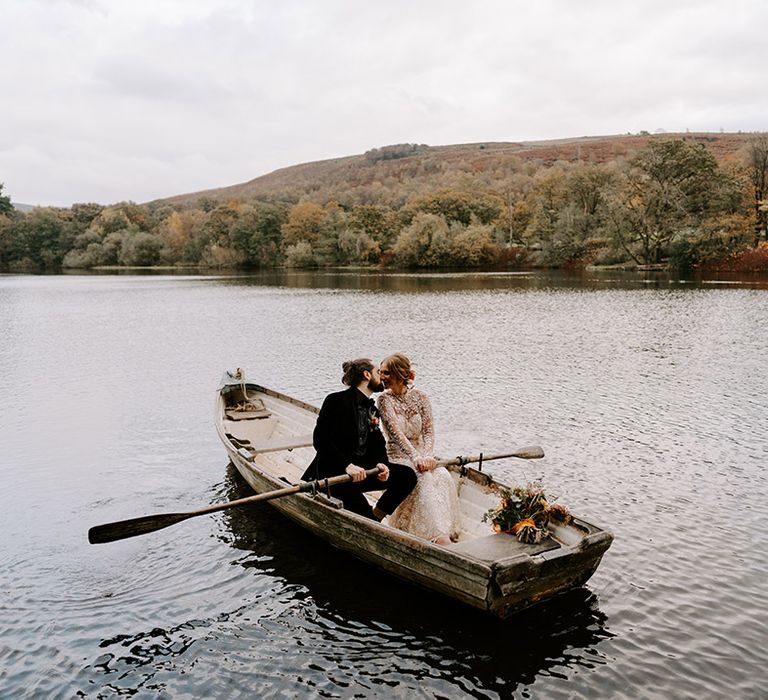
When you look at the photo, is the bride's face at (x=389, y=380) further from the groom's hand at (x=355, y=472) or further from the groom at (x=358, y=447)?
the groom's hand at (x=355, y=472)

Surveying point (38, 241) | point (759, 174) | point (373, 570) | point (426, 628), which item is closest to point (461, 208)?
point (759, 174)

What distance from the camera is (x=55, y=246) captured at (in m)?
130

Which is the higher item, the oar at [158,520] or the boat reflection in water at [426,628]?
the oar at [158,520]

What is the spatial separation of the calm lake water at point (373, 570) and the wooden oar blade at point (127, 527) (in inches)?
38.2

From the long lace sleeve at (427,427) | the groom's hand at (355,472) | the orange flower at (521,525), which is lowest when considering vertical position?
the orange flower at (521,525)

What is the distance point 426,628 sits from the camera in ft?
23.5

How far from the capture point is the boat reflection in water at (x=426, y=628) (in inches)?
256

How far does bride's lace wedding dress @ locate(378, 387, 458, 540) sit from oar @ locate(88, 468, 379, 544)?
1.84 ft

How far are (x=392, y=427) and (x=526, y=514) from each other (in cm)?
211

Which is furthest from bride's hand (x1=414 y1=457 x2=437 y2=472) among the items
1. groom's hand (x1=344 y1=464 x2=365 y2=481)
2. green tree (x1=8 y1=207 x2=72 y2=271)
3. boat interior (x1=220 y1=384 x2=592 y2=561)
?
green tree (x1=8 y1=207 x2=72 y2=271)

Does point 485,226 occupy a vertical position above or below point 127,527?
above

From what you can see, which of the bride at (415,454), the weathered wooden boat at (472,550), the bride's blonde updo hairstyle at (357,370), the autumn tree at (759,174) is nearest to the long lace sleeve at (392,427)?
the bride at (415,454)

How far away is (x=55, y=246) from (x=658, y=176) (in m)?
114

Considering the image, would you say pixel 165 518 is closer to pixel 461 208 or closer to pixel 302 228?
pixel 461 208
